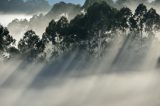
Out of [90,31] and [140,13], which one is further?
[90,31]

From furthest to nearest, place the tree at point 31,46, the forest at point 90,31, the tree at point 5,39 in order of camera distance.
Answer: the tree at point 31,46, the forest at point 90,31, the tree at point 5,39

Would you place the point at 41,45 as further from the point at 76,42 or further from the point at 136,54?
the point at 136,54

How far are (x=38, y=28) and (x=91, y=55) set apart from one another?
49924 millimetres

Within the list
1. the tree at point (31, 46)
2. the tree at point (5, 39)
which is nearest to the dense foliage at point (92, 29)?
the tree at point (31, 46)

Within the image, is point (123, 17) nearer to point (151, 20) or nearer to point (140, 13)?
point (140, 13)

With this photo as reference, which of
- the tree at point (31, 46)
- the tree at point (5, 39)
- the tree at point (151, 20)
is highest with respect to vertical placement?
the tree at point (151, 20)

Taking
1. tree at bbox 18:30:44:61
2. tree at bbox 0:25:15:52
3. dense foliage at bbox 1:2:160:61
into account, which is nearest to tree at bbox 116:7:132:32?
dense foliage at bbox 1:2:160:61

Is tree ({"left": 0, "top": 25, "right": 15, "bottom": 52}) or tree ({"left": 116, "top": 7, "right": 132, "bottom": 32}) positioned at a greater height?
tree ({"left": 116, "top": 7, "right": 132, "bottom": 32})

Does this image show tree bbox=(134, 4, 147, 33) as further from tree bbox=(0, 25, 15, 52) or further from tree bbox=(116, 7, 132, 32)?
tree bbox=(0, 25, 15, 52)

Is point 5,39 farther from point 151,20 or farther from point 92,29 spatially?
point 151,20

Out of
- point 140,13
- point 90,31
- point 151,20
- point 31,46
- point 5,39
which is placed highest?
point 140,13

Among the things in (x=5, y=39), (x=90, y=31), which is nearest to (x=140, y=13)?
(x=90, y=31)

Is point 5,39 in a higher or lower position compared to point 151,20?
lower

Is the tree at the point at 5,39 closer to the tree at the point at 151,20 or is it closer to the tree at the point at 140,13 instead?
the tree at the point at 140,13
